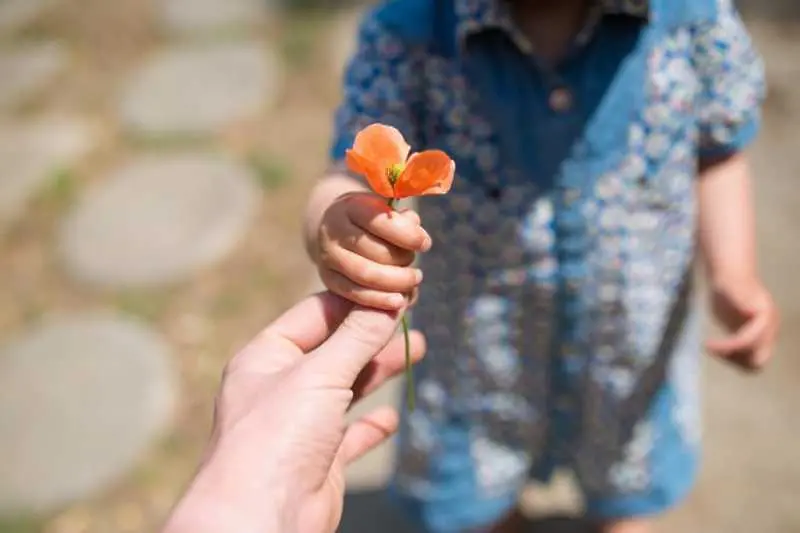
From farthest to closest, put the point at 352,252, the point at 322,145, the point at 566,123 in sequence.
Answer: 1. the point at 322,145
2. the point at 566,123
3. the point at 352,252

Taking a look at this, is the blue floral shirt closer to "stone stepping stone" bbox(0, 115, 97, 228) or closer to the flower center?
the flower center

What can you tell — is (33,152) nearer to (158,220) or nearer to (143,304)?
(158,220)

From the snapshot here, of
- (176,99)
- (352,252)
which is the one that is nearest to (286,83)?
(176,99)

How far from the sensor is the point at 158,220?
1.93 m

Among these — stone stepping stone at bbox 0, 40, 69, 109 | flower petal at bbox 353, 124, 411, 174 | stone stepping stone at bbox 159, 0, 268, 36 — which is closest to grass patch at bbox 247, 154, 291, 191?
stone stepping stone at bbox 159, 0, 268, 36

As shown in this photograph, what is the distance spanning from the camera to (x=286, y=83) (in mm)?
2258

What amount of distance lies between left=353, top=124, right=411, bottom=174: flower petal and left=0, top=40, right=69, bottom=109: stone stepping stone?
211 centimetres

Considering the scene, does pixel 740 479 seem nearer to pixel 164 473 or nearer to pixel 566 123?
pixel 566 123

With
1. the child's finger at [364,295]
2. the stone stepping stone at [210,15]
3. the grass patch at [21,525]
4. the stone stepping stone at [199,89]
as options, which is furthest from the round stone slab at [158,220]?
the child's finger at [364,295]

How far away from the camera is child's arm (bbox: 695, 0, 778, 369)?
88 centimetres

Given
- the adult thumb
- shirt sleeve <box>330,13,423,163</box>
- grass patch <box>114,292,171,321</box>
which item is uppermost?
shirt sleeve <box>330,13,423,163</box>

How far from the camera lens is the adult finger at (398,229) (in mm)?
650

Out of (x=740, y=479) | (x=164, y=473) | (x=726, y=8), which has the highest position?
(x=726, y=8)

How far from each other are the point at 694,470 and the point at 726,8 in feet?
2.01
